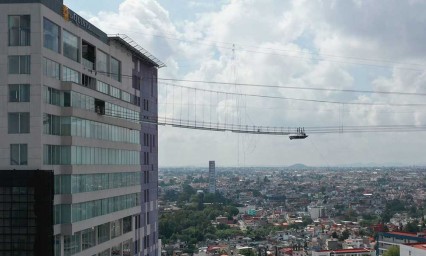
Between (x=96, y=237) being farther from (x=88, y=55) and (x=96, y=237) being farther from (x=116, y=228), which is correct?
(x=88, y=55)

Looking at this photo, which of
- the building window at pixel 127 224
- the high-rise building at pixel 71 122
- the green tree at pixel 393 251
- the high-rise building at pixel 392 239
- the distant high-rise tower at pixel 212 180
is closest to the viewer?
the high-rise building at pixel 71 122

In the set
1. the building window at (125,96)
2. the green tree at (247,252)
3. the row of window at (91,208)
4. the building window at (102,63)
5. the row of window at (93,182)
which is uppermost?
the building window at (102,63)

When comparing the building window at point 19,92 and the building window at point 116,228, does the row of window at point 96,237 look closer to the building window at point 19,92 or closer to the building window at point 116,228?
the building window at point 116,228

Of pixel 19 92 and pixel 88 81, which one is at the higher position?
pixel 88 81

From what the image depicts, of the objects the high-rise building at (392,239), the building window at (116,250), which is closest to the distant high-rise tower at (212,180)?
the high-rise building at (392,239)

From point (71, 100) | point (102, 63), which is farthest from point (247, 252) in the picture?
point (71, 100)

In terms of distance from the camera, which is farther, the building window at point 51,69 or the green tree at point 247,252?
the green tree at point 247,252

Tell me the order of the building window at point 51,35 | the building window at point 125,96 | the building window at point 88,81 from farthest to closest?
the building window at point 125,96
the building window at point 88,81
the building window at point 51,35
